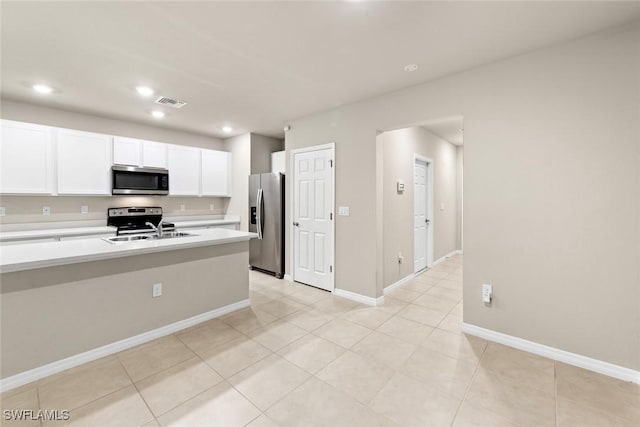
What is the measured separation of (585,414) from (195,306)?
10.5ft

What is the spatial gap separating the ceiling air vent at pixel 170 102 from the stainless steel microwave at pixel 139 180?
53.0 inches

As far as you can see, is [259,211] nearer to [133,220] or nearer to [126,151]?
[133,220]

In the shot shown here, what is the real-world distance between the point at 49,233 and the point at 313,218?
135 inches

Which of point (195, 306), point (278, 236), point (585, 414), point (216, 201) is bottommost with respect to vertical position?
point (585, 414)

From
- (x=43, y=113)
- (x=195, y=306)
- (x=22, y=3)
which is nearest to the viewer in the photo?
(x=22, y=3)

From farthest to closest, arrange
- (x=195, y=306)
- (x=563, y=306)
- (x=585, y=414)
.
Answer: (x=195, y=306) < (x=563, y=306) < (x=585, y=414)

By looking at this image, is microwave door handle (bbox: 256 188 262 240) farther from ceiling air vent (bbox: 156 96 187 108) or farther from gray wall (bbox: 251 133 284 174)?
ceiling air vent (bbox: 156 96 187 108)

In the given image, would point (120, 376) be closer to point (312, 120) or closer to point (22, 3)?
point (22, 3)

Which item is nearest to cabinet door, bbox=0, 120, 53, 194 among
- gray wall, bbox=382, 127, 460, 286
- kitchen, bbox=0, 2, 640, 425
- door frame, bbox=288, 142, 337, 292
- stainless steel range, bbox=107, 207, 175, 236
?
kitchen, bbox=0, 2, 640, 425

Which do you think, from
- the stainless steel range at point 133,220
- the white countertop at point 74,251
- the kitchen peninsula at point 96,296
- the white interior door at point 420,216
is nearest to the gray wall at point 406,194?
the white interior door at point 420,216

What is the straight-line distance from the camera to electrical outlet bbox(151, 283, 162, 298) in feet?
8.55

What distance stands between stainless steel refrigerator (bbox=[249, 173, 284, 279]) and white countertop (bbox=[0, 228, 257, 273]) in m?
1.73

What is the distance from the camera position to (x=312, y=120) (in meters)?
4.07

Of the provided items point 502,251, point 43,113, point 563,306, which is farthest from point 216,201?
point 563,306
